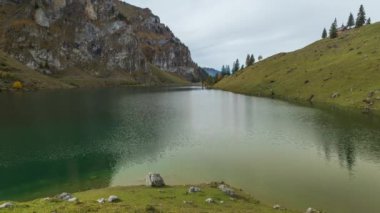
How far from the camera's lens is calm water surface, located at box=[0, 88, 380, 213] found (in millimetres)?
42844

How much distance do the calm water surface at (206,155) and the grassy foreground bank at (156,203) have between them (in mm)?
5993

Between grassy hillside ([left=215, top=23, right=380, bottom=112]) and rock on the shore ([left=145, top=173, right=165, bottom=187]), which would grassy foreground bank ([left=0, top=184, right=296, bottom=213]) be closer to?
rock on the shore ([left=145, top=173, right=165, bottom=187])

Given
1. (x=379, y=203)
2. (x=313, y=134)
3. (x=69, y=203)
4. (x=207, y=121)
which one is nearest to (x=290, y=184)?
(x=379, y=203)

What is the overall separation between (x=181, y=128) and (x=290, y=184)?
4674 centimetres

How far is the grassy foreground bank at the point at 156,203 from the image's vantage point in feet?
84.5

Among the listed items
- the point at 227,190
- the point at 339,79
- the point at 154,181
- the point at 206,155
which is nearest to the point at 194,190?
the point at 227,190

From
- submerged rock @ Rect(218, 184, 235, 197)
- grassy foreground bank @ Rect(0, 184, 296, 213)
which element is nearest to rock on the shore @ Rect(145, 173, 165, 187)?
grassy foreground bank @ Rect(0, 184, 296, 213)

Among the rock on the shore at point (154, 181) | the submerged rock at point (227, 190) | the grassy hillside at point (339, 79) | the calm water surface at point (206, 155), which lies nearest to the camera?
the submerged rock at point (227, 190)

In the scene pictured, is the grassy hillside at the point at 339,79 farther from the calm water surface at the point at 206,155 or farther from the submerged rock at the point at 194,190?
the submerged rock at the point at 194,190

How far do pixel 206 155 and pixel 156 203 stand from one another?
30.0m

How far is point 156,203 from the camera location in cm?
3066

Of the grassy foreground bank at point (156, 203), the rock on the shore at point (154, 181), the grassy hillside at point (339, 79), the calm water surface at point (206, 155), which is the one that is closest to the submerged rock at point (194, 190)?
the grassy foreground bank at point (156, 203)

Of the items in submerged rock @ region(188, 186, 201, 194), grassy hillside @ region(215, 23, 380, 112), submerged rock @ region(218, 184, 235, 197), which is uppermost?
grassy hillside @ region(215, 23, 380, 112)

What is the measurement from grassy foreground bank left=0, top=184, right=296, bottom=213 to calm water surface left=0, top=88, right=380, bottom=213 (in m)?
5.99
